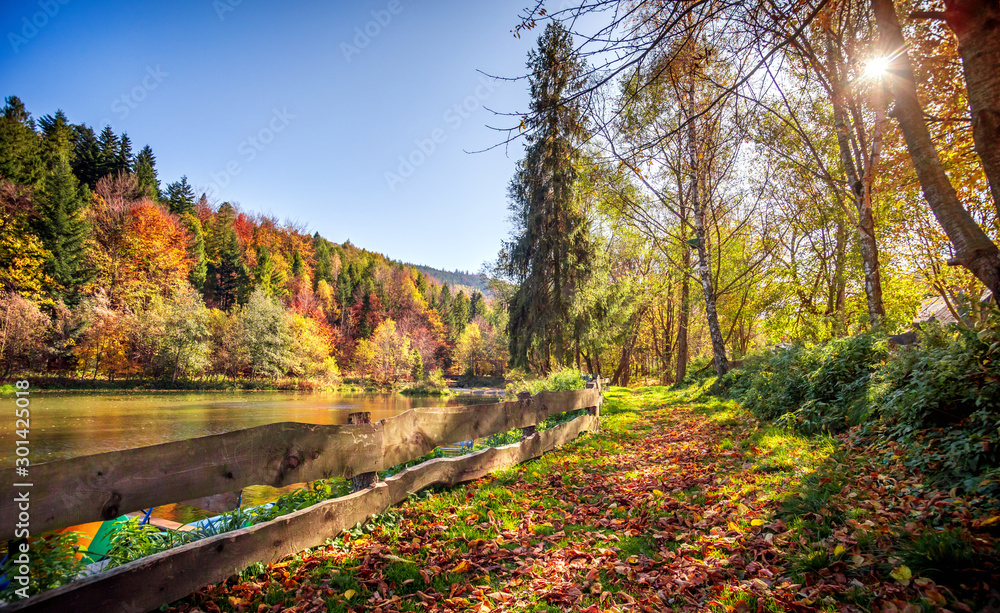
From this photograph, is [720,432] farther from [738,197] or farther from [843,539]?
[738,197]

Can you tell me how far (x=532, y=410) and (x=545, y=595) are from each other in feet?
11.0

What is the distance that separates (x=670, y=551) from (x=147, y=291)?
1712 inches

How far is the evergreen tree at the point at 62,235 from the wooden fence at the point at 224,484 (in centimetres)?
3747

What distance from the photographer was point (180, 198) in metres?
53.8

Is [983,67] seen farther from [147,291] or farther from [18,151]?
[18,151]

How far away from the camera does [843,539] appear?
2479 mm

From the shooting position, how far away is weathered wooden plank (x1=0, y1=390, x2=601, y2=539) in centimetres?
189

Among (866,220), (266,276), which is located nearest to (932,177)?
(866,220)

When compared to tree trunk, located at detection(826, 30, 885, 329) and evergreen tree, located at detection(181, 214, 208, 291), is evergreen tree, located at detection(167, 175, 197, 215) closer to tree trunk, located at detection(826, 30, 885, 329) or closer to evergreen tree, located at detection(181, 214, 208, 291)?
evergreen tree, located at detection(181, 214, 208, 291)

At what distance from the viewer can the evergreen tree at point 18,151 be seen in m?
30.0

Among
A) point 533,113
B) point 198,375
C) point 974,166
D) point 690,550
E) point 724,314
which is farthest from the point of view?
point 198,375

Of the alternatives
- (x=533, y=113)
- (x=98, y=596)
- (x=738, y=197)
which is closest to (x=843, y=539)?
(x=533, y=113)

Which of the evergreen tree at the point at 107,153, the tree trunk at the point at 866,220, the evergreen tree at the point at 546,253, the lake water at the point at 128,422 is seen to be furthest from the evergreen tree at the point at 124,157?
the tree trunk at the point at 866,220

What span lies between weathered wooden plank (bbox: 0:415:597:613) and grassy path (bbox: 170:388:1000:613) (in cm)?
10
